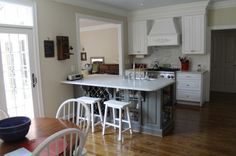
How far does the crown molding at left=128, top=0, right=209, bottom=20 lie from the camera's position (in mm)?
5215

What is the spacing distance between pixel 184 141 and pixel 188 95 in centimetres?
228

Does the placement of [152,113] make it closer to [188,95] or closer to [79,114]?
[79,114]

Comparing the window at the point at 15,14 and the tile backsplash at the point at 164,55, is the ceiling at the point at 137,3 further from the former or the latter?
the window at the point at 15,14

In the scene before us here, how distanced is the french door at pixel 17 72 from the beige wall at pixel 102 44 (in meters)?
5.12

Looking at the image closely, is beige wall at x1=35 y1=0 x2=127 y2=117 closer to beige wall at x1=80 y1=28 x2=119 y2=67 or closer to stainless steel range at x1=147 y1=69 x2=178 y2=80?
stainless steel range at x1=147 y1=69 x2=178 y2=80

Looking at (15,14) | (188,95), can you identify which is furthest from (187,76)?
(15,14)

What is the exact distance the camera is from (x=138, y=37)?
20.7ft

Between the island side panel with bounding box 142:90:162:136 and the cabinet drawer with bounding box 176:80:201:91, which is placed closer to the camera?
the island side panel with bounding box 142:90:162:136

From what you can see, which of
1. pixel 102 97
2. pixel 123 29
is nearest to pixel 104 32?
pixel 123 29

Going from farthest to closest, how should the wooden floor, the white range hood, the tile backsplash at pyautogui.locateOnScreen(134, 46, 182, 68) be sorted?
the tile backsplash at pyautogui.locateOnScreen(134, 46, 182, 68) < the white range hood < the wooden floor

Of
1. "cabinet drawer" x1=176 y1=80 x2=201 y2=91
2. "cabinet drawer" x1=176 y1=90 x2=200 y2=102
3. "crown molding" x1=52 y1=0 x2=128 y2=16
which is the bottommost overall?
"cabinet drawer" x1=176 y1=90 x2=200 y2=102

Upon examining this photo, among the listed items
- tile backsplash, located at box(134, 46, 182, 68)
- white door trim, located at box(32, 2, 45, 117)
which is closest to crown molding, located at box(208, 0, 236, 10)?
tile backsplash, located at box(134, 46, 182, 68)

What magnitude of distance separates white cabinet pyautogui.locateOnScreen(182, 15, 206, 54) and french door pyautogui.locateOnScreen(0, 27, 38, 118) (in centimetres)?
385

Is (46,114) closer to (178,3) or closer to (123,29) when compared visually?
(123,29)
